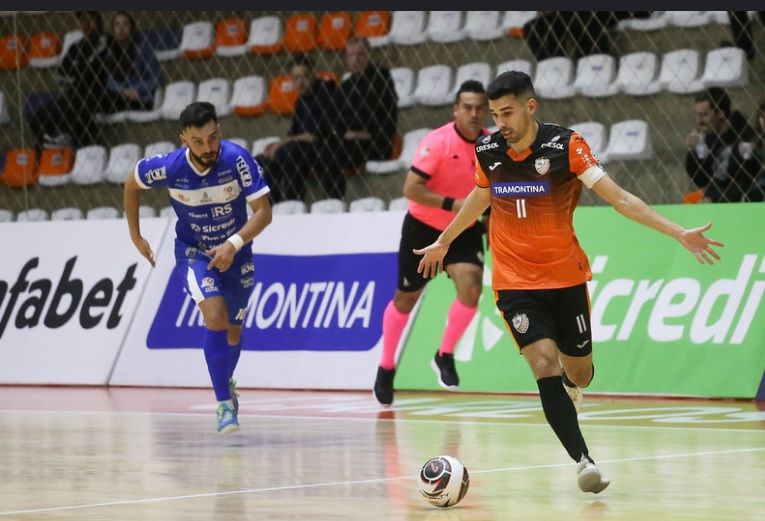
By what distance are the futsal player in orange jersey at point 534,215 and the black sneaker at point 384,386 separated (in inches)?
187

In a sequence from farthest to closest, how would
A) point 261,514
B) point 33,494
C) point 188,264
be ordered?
point 188,264
point 33,494
point 261,514

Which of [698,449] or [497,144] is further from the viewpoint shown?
[698,449]

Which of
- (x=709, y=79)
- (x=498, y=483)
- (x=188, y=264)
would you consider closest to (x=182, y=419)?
(x=188, y=264)

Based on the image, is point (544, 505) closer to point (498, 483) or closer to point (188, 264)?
point (498, 483)

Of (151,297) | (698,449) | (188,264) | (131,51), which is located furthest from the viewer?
(131,51)

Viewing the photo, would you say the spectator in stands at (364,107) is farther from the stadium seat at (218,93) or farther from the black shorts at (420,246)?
the black shorts at (420,246)

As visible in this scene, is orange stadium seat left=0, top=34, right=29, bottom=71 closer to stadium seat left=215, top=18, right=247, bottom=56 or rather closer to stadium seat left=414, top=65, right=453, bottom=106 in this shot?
stadium seat left=215, top=18, right=247, bottom=56

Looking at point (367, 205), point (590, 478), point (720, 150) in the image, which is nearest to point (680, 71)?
point (720, 150)

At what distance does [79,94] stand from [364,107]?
4.89 metres

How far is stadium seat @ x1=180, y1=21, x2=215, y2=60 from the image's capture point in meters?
19.7

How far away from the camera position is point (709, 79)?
49.0 feet

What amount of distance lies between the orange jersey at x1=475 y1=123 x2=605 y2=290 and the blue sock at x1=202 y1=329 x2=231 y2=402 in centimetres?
300

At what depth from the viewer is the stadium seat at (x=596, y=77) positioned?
15.8 m

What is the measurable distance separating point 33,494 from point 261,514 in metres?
1.42
